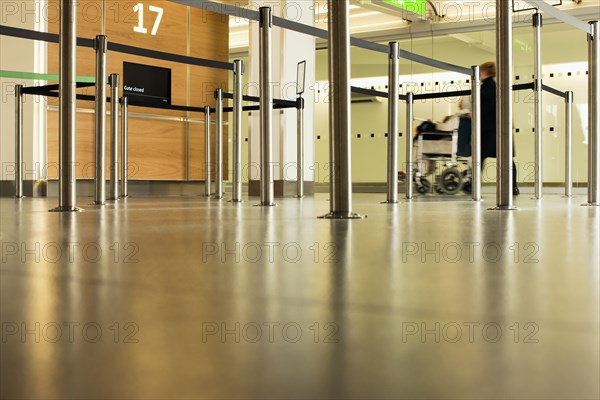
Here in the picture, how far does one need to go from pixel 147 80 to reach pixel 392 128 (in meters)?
3.40

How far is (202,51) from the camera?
21.1ft

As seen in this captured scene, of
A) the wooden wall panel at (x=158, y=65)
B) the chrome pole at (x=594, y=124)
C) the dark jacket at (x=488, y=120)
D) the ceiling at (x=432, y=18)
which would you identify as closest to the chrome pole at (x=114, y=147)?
the wooden wall panel at (x=158, y=65)

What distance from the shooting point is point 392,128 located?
2.78m

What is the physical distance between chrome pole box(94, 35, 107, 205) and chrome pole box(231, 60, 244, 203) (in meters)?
0.64

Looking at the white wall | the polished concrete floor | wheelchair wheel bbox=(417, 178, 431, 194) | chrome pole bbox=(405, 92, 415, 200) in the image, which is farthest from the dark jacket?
the polished concrete floor

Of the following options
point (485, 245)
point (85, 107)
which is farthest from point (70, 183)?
point (85, 107)

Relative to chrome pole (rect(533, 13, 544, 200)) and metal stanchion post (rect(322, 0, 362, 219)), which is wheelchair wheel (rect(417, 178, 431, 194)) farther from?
metal stanchion post (rect(322, 0, 362, 219))

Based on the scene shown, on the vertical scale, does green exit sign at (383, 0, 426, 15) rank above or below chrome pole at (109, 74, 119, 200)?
above

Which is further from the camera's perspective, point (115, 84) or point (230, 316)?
point (115, 84)

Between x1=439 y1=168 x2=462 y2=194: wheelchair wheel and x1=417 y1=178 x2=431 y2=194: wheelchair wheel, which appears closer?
x1=439 y1=168 x2=462 y2=194: wheelchair wheel

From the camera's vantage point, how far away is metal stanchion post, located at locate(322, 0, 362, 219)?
138cm

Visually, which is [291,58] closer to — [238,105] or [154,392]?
[238,105]

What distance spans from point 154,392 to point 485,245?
1.89 ft

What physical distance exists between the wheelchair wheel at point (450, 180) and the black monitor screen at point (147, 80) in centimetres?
248
